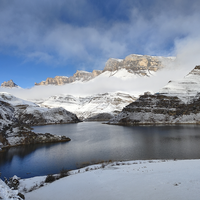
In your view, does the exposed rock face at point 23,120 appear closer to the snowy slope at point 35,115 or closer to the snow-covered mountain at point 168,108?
the snowy slope at point 35,115

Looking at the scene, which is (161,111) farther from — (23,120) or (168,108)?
(23,120)

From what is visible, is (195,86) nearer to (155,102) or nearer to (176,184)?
(155,102)

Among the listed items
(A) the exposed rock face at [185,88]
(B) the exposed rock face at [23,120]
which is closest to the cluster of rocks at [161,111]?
(A) the exposed rock face at [185,88]

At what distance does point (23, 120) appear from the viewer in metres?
145

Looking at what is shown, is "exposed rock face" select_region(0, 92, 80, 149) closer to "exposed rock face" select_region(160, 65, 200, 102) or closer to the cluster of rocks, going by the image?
Result: the cluster of rocks

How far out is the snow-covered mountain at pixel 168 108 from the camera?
111m

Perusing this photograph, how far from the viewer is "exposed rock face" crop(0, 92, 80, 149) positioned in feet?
153

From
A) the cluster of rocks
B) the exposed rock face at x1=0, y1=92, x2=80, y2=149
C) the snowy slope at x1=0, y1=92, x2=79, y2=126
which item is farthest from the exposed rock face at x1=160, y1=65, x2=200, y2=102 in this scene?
the exposed rock face at x1=0, y1=92, x2=80, y2=149

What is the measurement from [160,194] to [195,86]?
6285 inches

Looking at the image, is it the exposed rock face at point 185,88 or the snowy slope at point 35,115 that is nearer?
the exposed rock face at point 185,88

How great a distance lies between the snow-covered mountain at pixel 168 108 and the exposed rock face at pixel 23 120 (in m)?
69.2

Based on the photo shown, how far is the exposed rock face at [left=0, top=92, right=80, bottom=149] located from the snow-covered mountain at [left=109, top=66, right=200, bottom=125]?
227 feet

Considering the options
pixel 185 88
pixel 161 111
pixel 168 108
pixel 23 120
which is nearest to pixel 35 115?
pixel 23 120

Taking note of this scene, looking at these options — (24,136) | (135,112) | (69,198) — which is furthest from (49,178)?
(135,112)
